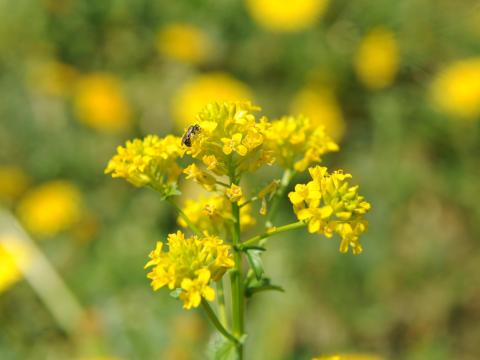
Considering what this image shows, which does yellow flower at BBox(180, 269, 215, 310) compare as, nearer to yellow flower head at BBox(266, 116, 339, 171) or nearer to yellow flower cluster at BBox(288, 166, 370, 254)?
yellow flower cluster at BBox(288, 166, 370, 254)

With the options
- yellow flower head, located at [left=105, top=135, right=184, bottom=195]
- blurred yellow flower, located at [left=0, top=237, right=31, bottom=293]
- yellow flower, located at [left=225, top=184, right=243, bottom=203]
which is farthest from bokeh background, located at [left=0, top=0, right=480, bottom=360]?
yellow flower, located at [left=225, top=184, right=243, bottom=203]

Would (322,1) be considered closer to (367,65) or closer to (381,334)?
(367,65)

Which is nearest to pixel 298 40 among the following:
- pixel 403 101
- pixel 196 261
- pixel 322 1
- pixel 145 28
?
pixel 322 1

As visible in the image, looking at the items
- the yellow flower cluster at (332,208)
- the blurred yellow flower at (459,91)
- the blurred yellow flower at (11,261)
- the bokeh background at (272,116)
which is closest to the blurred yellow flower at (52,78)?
the bokeh background at (272,116)

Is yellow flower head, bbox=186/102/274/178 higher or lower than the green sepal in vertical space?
higher

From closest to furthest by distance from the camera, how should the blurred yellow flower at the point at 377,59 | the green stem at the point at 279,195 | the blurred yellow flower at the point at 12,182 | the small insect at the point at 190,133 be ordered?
the small insect at the point at 190,133 → the green stem at the point at 279,195 → the blurred yellow flower at the point at 12,182 → the blurred yellow flower at the point at 377,59

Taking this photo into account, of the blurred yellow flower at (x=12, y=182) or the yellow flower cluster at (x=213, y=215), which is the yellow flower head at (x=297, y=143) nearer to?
the yellow flower cluster at (x=213, y=215)
